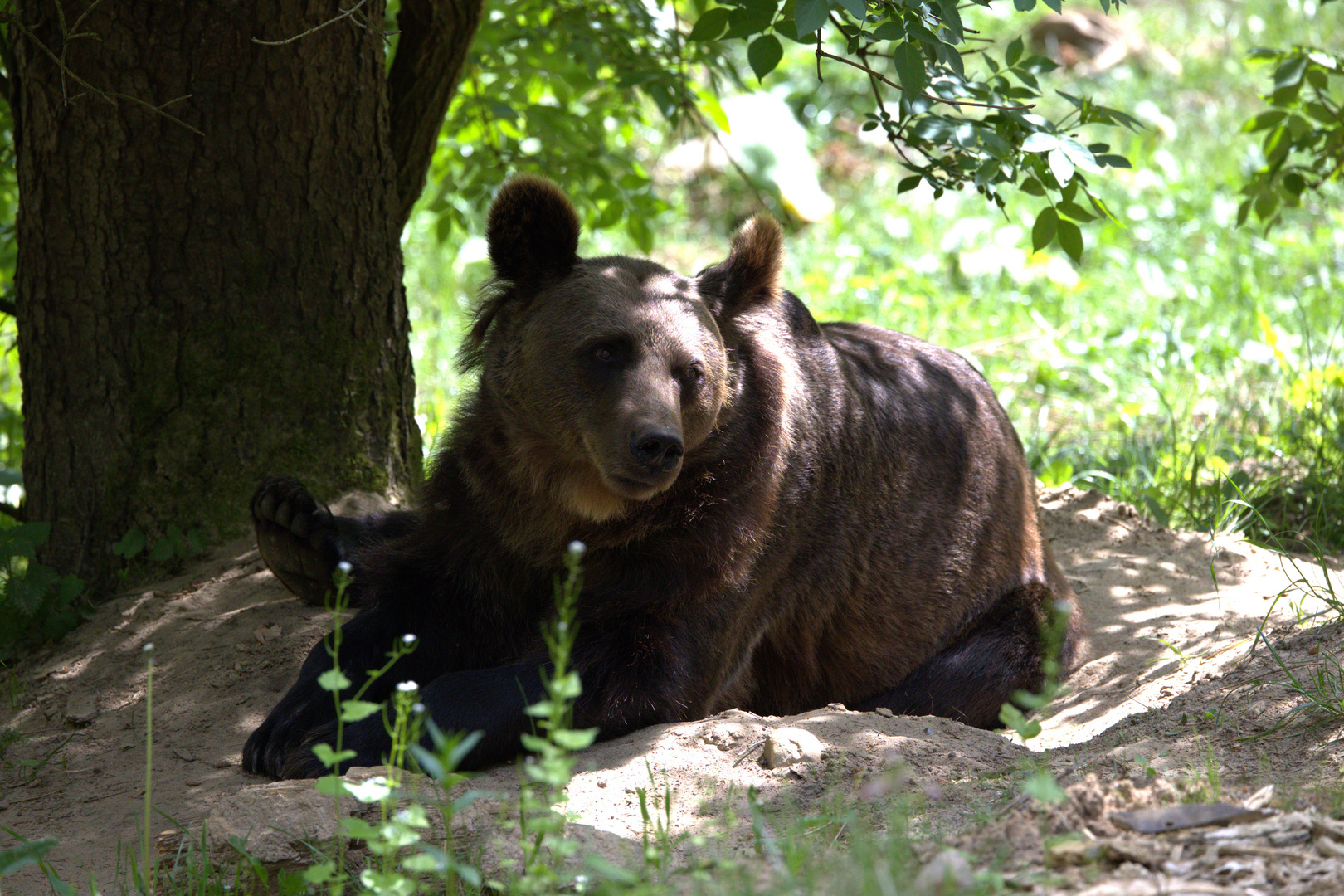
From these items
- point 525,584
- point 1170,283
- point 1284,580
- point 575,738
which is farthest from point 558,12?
point 1170,283

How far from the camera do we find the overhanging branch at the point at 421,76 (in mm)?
4355

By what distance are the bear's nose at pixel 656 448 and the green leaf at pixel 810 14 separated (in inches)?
41.5

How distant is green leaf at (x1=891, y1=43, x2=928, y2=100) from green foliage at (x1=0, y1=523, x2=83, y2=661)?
3.09 m

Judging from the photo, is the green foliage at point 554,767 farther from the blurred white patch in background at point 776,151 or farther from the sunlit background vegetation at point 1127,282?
the blurred white patch in background at point 776,151

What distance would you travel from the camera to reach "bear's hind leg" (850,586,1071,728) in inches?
165

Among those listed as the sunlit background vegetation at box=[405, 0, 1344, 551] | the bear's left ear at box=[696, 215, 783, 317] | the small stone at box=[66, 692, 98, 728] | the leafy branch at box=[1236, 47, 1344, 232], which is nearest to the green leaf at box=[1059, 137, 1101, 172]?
the sunlit background vegetation at box=[405, 0, 1344, 551]

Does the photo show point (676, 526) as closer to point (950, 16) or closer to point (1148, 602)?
point (950, 16)

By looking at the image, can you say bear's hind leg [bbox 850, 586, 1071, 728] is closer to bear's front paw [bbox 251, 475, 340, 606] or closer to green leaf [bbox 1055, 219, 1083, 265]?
green leaf [bbox 1055, 219, 1083, 265]

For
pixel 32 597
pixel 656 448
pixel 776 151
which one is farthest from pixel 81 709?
pixel 776 151

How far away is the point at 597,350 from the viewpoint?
11.1 ft

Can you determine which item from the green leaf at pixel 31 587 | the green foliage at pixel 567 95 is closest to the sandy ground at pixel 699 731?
the green leaf at pixel 31 587

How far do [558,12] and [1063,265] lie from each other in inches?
181

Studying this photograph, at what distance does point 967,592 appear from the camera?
4375mm

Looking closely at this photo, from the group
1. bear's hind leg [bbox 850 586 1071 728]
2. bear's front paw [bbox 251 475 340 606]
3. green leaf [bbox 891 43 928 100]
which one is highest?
green leaf [bbox 891 43 928 100]
